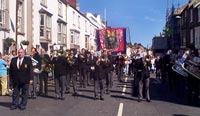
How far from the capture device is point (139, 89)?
15047mm

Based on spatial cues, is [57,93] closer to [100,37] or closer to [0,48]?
[0,48]

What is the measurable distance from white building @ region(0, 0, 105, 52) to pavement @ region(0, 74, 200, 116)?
1091cm

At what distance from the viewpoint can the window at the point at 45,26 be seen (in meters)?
36.5

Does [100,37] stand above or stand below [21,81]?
above

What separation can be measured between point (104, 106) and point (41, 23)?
24.5 metres

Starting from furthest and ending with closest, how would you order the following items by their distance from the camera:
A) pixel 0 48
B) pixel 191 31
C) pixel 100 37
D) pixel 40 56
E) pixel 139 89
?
pixel 191 31 < pixel 100 37 < pixel 0 48 < pixel 40 56 < pixel 139 89

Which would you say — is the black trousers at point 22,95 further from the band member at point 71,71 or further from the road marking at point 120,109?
the band member at point 71,71

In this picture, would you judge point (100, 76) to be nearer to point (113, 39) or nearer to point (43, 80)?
point (43, 80)

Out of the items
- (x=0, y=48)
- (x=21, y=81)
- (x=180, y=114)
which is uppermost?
(x=0, y=48)

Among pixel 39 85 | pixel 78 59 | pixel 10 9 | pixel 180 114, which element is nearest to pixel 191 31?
pixel 10 9

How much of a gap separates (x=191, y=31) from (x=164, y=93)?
34478 millimetres

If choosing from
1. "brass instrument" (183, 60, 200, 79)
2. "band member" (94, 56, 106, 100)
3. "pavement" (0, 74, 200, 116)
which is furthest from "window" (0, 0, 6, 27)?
"brass instrument" (183, 60, 200, 79)

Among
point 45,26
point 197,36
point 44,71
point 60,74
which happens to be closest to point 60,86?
point 60,74

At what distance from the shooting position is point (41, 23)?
36.9 meters
